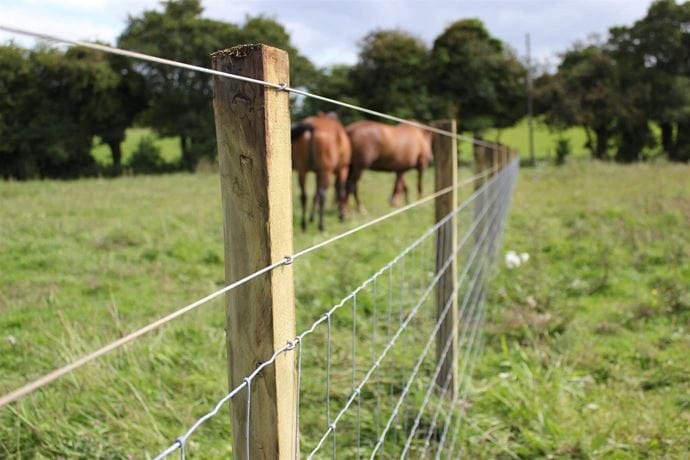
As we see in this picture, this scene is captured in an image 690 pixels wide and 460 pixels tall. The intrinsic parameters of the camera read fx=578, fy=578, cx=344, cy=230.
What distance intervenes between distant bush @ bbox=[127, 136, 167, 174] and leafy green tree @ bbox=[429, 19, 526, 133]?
14.4 metres

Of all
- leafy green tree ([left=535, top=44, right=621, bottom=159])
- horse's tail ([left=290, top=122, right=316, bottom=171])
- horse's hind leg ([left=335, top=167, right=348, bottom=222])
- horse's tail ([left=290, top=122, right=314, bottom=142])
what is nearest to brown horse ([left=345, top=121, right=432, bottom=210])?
horse's hind leg ([left=335, top=167, right=348, bottom=222])

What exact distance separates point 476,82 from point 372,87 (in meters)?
5.52

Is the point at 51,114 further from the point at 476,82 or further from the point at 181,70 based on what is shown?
the point at 476,82

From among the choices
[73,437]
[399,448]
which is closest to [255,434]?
[399,448]

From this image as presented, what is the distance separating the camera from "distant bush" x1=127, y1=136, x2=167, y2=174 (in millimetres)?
25766

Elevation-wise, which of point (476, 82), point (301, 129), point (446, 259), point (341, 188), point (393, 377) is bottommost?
point (393, 377)

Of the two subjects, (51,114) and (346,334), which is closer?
(346,334)

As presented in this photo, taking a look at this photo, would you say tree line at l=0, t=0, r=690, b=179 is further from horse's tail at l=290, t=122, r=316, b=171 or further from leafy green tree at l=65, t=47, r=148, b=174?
horse's tail at l=290, t=122, r=316, b=171

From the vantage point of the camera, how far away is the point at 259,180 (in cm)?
88

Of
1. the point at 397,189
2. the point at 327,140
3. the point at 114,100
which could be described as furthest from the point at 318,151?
the point at 114,100

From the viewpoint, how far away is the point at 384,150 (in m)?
9.62

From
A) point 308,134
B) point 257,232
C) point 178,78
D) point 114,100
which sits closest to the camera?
point 257,232

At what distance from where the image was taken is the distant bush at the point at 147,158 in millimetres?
25766

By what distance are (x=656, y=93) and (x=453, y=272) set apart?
86.3 feet
